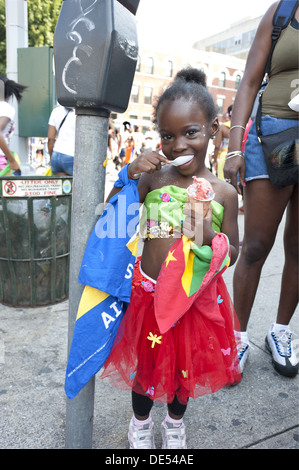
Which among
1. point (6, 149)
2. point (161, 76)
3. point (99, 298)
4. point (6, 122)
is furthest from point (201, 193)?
point (161, 76)

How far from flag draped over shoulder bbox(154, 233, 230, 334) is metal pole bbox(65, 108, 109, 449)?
30 centimetres

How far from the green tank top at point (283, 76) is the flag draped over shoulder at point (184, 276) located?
100 centimetres

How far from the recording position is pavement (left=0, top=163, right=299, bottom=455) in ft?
5.50

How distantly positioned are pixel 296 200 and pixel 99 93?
1408 millimetres

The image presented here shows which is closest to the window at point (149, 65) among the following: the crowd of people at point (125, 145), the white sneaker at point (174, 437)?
the crowd of people at point (125, 145)

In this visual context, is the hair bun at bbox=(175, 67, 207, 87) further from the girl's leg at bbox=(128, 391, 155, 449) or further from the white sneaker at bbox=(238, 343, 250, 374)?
the white sneaker at bbox=(238, 343, 250, 374)

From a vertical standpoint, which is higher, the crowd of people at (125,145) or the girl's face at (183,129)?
the girl's face at (183,129)

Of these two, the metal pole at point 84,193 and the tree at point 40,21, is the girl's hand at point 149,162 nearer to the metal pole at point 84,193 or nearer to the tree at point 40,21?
the metal pole at point 84,193

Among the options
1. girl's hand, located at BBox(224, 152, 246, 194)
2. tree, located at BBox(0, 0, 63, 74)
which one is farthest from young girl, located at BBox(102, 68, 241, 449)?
tree, located at BBox(0, 0, 63, 74)

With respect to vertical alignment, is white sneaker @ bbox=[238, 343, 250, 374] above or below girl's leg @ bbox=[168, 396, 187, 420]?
below

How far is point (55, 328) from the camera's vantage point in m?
2.58

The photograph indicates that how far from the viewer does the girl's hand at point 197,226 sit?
1283mm

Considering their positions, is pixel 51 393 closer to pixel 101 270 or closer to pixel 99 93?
pixel 101 270

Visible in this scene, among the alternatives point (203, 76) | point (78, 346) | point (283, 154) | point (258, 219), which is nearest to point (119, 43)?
point (203, 76)
